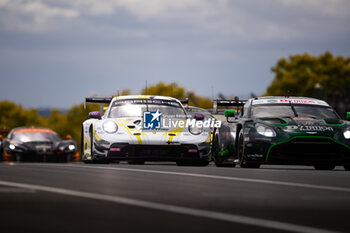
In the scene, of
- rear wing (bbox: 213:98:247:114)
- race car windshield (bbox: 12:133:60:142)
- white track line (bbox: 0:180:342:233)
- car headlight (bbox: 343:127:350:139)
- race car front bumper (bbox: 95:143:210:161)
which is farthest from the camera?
race car windshield (bbox: 12:133:60:142)

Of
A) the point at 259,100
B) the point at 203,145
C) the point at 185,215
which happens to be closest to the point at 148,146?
the point at 203,145

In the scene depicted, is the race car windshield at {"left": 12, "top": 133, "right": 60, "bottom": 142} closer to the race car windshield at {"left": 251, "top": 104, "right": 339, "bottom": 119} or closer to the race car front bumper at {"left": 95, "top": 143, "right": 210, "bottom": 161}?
the race car front bumper at {"left": 95, "top": 143, "right": 210, "bottom": 161}

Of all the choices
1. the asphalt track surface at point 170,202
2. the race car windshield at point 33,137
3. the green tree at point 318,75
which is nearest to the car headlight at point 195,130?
Result: the asphalt track surface at point 170,202

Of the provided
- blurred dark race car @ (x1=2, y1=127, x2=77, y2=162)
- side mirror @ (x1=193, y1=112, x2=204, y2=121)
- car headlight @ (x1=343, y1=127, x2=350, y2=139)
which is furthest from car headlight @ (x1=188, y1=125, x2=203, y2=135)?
blurred dark race car @ (x1=2, y1=127, x2=77, y2=162)

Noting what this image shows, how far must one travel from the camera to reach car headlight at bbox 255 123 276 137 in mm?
13266

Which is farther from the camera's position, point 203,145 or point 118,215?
point 203,145

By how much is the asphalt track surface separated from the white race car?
2.51 meters

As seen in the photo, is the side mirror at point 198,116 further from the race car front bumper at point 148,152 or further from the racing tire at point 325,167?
the racing tire at point 325,167

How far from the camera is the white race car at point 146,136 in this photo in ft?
46.0

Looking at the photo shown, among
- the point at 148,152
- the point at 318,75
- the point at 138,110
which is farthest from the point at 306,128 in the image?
the point at 318,75

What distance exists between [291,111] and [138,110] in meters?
2.86

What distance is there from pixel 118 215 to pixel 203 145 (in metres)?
7.90

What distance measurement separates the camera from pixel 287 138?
43.3 ft

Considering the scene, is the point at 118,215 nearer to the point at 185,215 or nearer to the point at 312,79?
the point at 185,215
